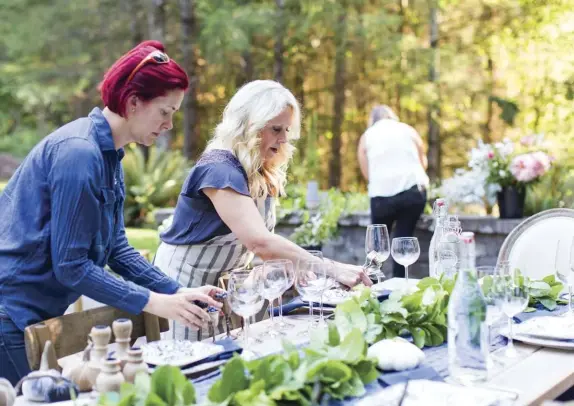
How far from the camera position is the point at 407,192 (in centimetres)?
609

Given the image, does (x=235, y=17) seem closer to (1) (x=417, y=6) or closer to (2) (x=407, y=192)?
(1) (x=417, y=6)

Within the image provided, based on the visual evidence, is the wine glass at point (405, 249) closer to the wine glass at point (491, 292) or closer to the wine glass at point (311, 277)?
the wine glass at point (311, 277)

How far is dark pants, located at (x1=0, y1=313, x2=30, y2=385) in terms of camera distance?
209 cm

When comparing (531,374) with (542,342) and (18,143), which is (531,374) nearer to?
(542,342)

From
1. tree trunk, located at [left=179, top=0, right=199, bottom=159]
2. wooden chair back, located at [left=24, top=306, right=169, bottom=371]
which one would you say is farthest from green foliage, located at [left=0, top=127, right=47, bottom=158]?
wooden chair back, located at [left=24, top=306, right=169, bottom=371]

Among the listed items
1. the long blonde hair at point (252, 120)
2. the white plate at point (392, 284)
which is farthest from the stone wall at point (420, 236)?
the long blonde hair at point (252, 120)

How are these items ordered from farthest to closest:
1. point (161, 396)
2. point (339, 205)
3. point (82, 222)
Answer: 1. point (339, 205)
2. point (82, 222)
3. point (161, 396)

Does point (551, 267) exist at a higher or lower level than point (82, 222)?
lower

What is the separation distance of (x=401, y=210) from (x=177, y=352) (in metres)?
4.40

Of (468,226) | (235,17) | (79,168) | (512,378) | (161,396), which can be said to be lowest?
(468,226)

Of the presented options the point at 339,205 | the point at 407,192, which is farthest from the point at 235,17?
the point at 407,192

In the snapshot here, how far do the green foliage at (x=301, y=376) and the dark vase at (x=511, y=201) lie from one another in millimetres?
4707

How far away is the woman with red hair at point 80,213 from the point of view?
1.97m

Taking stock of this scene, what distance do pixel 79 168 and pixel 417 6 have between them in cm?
1082
